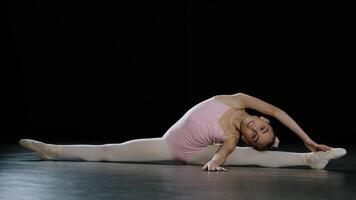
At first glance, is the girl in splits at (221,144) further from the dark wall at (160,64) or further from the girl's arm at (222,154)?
the dark wall at (160,64)

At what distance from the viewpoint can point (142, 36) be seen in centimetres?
743

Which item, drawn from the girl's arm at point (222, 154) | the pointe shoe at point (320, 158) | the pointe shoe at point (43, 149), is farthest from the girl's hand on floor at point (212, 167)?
the pointe shoe at point (43, 149)

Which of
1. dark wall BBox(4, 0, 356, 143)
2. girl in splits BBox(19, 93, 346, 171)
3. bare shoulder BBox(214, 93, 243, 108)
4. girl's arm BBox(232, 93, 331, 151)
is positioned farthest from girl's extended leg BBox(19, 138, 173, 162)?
dark wall BBox(4, 0, 356, 143)

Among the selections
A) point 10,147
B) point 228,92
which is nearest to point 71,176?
point 10,147

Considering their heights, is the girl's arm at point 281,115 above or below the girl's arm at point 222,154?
above

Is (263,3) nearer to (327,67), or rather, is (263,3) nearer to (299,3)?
(299,3)

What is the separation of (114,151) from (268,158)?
867 millimetres

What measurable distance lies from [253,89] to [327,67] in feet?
Result: 2.29

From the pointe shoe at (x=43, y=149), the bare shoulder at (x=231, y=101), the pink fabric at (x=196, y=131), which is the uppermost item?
the bare shoulder at (x=231, y=101)

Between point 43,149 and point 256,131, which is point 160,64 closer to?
point 43,149

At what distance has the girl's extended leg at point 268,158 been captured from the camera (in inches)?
164

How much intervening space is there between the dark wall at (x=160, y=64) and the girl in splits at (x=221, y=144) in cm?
255

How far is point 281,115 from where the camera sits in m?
4.10

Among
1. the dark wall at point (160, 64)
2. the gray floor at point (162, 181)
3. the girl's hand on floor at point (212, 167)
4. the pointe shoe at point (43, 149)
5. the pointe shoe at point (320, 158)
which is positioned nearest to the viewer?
the gray floor at point (162, 181)
